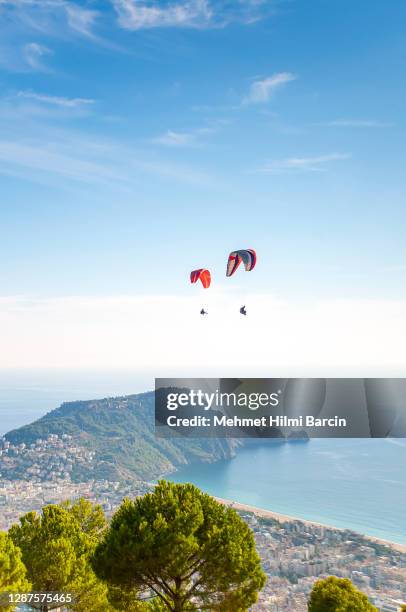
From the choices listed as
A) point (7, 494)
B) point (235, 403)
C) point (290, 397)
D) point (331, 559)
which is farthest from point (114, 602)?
point (7, 494)

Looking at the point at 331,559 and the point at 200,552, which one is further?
the point at 331,559

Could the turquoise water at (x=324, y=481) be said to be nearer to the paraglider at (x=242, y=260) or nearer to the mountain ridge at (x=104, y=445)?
the mountain ridge at (x=104, y=445)

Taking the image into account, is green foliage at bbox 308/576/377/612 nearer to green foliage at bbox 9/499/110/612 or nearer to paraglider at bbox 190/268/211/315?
green foliage at bbox 9/499/110/612

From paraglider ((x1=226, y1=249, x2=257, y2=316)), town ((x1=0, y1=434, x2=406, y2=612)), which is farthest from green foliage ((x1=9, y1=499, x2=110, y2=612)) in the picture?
town ((x1=0, y1=434, x2=406, y2=612))

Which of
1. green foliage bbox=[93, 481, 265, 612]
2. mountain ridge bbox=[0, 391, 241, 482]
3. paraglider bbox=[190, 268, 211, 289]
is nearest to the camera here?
green foliage bbox=[93, 481, 265, 612]

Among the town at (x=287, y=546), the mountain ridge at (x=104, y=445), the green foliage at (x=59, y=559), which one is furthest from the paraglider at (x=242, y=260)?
the mountain ridge at (x=104, y=445)

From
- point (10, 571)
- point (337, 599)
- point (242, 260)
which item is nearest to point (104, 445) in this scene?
point (242, 260)

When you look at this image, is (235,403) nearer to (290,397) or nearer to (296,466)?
(290,397)
